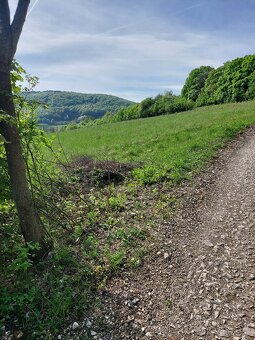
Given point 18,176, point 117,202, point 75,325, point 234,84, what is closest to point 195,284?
point 75,325

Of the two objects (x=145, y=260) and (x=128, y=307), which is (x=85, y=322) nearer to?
(x=128, y=307)

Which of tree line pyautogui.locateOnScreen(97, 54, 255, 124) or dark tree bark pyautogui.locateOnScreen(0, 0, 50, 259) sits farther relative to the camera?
tree line pyautogui.locateOnScreen(97, 54, 255, 124)

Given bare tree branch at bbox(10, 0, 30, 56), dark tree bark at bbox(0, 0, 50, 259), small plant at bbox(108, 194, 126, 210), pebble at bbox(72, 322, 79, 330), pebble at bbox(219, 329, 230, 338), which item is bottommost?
pebble at bbox(72, 322, 79, 330)

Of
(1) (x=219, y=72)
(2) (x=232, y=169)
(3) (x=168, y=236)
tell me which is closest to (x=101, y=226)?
(3) (x=168, y=236)

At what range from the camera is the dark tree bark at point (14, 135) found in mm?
3885

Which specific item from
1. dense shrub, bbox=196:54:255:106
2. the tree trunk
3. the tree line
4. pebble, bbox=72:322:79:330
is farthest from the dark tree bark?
dense shrub, bbox=196:54:255:106

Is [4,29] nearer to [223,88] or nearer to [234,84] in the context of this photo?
[234,84]

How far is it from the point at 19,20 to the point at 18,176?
2196 millimetres

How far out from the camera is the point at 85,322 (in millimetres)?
3949

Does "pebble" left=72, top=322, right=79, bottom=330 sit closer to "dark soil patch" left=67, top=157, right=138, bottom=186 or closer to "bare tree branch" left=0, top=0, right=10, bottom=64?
"bare tree branch" left=0, top=0, right=10, bottom=64

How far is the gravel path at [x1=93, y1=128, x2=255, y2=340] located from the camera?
382 cm

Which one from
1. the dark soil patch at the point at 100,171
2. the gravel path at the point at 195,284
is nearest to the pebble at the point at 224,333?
the gravel path at the point at 195,284

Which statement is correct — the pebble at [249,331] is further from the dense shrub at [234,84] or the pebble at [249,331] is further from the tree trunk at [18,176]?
the dense shrub at [234,84]

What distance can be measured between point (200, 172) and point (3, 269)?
6671 mm
